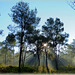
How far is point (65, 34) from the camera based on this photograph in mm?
34500

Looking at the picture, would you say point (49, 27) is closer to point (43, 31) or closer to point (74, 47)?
point (43, 31)

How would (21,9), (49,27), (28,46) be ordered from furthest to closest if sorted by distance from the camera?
(49,27) → (28,46) → (21,9)

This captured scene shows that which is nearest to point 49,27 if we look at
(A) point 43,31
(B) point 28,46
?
(A) point 43,31

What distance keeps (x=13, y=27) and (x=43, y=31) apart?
14.4m

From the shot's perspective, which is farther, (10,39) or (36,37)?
(36,37)

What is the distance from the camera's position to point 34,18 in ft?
73.6

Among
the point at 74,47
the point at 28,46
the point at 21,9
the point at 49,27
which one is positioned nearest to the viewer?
the point at 21,9

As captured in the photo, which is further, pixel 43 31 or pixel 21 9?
pixel 43 31

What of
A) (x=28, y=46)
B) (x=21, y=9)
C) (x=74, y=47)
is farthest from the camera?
(x=74, y=47)

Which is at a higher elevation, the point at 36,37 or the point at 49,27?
the point at 49,27

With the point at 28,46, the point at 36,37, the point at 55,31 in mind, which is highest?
the point at 55,31

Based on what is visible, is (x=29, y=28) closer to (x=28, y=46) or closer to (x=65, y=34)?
(x=28, y=46)

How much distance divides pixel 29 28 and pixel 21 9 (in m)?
4.05

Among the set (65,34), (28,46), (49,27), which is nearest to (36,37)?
(28,46)
